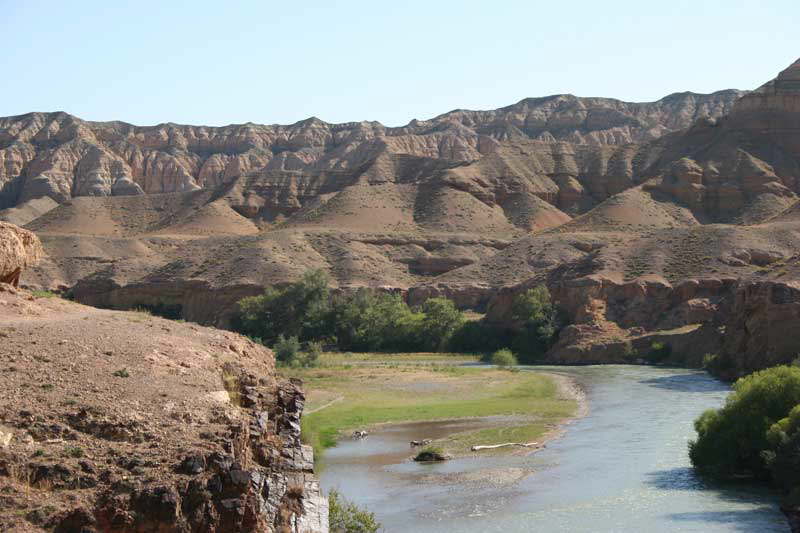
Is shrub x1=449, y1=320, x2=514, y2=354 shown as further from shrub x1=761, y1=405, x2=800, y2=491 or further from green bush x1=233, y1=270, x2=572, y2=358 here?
shrub x1=761, y1=405, x2=800, y2=491

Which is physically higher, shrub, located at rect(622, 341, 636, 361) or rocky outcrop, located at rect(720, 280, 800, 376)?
rocky outcrop, located at rect(720, 280, 800, 376)

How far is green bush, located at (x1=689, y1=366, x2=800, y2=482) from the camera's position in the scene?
29.5 metres

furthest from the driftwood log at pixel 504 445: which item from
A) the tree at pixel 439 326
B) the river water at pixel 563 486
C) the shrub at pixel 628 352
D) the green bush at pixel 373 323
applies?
the tree at pixel 439 326

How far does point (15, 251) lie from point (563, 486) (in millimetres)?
14644

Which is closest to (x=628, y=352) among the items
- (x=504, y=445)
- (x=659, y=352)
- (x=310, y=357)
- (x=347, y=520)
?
(x=659, y=352)

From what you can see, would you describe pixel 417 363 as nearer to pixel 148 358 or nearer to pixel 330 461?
pixel 330 461

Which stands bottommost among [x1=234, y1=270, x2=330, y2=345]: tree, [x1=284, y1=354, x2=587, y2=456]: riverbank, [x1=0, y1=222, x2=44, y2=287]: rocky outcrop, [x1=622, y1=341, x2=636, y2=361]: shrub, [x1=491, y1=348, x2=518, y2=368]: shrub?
[x1=284, y1=354, x2=587, y2=456]: riverbank

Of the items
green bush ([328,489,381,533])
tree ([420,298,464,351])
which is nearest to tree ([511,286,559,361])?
tree ([420,298,464,351])

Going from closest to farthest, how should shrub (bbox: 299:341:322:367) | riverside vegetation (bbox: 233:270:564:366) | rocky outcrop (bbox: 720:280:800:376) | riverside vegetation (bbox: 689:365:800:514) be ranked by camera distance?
riverside vegetation (bbox: 689:365:800:514) < rocky outcrop (bbox: 720:280:800:376) < shrub (bbox: 299:341:322:367) < riverside vegetation (bbox: 233:270:564:366)

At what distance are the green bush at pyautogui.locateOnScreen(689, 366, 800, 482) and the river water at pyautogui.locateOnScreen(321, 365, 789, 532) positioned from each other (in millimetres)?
803

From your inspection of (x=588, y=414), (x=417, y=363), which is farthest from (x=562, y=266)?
(x=588, y=414)

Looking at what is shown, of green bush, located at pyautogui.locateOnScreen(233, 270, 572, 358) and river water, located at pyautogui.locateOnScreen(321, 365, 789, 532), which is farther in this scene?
green bush, located at pyautogui.locateOnScreen(233, 270, 572, 358)

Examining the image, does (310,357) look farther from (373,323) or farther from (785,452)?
(785,452)

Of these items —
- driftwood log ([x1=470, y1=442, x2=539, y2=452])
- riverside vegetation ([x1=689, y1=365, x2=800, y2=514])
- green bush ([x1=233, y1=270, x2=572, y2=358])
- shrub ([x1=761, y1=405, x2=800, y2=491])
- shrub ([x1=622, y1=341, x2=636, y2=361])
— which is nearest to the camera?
shrub ([x1=761, y1=405, x2=800, y2=491])
